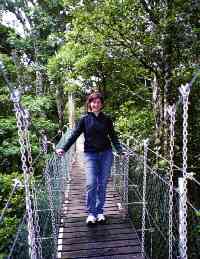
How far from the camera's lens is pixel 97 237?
3.01 metres

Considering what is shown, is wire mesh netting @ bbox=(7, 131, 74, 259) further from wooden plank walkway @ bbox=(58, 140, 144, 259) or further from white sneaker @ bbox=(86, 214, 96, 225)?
white sneaker @ bbox=(86, 214, 96, 225)

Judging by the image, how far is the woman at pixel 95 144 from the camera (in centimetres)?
293

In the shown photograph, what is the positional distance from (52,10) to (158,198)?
279 inches

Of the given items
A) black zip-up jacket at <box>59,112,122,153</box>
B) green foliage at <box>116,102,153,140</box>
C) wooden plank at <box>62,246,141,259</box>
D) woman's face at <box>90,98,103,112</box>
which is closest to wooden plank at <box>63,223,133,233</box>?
wooden plank at <box>62,246,141,259</box>

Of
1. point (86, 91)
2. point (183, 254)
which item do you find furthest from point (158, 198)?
point (86, 91)

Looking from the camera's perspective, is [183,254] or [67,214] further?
[67,214]

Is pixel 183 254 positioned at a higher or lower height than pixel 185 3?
lower

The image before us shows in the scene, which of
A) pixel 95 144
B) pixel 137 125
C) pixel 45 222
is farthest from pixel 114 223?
pixel 137 125

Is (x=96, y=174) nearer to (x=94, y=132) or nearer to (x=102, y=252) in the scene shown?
(x=94, y=132)

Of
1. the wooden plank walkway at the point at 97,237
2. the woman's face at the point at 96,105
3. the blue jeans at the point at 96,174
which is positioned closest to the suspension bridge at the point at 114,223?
the wooden plank walkway at the point at 97,237

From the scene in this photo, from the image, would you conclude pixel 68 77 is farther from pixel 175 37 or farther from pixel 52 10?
pixel 175 37

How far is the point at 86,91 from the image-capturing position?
7926 mm

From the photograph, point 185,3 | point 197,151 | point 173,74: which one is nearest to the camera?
point 185,3

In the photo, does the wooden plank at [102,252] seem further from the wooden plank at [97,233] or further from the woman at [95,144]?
the woman at [95,144]
